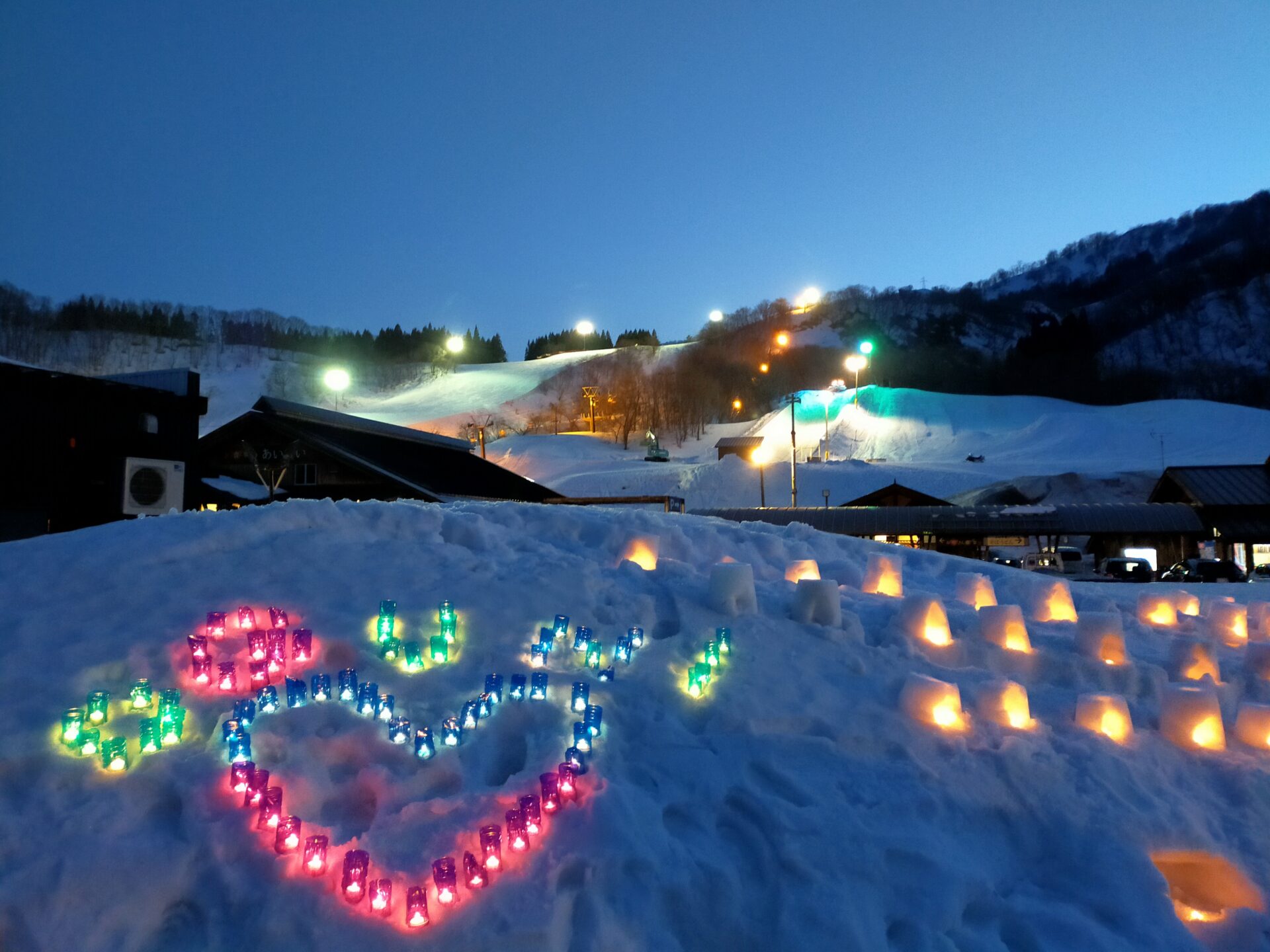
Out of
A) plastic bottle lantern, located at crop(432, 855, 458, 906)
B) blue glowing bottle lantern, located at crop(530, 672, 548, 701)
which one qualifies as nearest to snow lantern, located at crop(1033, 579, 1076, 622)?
blue glowing bottle lantern, located at crop(530, 672, 548, 701)

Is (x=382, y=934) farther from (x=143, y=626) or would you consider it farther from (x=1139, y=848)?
(x=1139, y=848)

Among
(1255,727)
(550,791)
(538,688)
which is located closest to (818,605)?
(538,688)

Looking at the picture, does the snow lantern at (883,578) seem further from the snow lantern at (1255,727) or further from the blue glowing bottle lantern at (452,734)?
the blue glowing bottle lantern at (452,734)

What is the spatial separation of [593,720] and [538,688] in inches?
19.3

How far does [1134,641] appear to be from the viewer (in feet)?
25.6

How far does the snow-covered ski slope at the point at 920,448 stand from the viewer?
173ft

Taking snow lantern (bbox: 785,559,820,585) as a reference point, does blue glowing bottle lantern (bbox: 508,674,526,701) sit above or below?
below

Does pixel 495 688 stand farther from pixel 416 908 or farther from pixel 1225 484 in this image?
pixel 1225 484

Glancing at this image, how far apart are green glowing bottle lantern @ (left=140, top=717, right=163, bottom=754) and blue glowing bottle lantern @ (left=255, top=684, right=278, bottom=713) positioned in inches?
21.4

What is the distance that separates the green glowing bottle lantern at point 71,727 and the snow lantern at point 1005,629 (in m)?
6.60

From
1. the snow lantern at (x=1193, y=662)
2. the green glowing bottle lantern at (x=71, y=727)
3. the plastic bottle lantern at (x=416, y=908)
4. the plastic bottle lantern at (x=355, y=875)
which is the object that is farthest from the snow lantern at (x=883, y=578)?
the green glowing bottle lantern at (x=71, y=727)

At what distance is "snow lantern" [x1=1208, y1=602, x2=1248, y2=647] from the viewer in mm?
8266

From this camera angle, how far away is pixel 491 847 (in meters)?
4.36

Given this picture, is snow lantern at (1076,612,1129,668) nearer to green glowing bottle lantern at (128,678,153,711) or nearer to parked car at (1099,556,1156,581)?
green glowing bottle lantern at (128,678,153,711)
